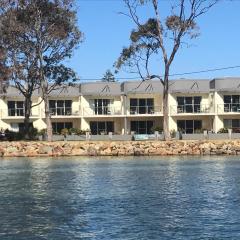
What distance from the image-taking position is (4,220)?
15.9 meters

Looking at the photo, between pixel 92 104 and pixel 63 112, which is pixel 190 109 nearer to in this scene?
pixel 92 104

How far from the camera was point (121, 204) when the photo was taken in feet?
61.0

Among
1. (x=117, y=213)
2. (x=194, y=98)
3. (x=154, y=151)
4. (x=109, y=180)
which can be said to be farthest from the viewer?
(x=194, y=98)

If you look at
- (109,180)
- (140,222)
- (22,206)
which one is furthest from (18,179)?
(140,222)

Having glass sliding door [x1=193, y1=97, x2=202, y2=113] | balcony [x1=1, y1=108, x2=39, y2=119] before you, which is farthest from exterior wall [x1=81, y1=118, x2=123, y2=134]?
glass sliding door [x1=193, y1=97, x2=202, y2=113]

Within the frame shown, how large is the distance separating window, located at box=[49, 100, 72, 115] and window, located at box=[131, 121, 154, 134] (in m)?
7.90

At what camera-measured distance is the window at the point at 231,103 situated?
67.2m

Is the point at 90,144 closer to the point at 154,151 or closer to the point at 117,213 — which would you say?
the point at 154,151

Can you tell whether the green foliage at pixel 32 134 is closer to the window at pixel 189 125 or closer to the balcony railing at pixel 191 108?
the balcony railing at pixel 191 108

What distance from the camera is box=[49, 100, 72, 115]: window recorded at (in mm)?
69875

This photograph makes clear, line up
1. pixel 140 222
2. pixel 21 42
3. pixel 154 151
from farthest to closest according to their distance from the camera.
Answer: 1. pixel 21 42
2. pixel 154 151
3. pixel 140 222

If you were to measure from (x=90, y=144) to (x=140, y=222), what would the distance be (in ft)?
101

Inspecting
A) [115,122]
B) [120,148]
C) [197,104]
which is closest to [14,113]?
[115,122]

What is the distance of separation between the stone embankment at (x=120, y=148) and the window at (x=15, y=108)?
23688 millimetres
